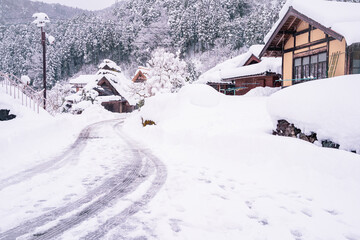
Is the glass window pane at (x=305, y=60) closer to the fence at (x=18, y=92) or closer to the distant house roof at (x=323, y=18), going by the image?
the distant house roof at (x=323, y=18)

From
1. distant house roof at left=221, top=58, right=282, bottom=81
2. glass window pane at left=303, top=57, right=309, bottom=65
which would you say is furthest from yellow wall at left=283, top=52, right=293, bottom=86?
distant house roof at left=221, top=58, right=282, bottom=81

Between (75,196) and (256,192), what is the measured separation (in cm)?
348

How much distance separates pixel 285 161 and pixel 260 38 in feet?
165

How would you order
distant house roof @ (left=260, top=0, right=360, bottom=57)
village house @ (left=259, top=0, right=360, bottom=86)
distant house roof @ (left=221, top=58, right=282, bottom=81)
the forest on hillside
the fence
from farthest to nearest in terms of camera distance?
1. the forest on hillside
2. distant house roof @ (left=221, top=58, right=282, bottom=81)
3. the fence
4. village house @ (left=259, top=0, right=360, bottom=86)
5. distant house roof @ (left=260, top=0, right=360, bottom=57)

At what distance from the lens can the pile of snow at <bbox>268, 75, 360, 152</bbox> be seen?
433cm

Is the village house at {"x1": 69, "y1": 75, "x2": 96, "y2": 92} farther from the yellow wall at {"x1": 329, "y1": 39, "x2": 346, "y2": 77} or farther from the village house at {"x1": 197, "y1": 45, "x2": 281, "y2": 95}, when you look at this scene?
the yellow wall at {"x1": 329, "y1": 39, "x2": 346, "y2": 77}

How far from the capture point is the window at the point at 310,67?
41.9 feet

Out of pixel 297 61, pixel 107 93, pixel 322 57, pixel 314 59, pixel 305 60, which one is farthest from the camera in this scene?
pixel 107 93

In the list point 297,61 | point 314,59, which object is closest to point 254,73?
point 297,61

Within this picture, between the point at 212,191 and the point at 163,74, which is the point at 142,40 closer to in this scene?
the point at 163,74

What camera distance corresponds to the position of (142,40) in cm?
7556

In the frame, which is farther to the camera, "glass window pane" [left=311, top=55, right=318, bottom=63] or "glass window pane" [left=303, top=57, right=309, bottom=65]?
"glass window pane" [left=303, top=57, right=309, bottom=65]

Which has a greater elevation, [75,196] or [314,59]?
[314,59]

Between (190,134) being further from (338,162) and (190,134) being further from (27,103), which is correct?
(27,103)
